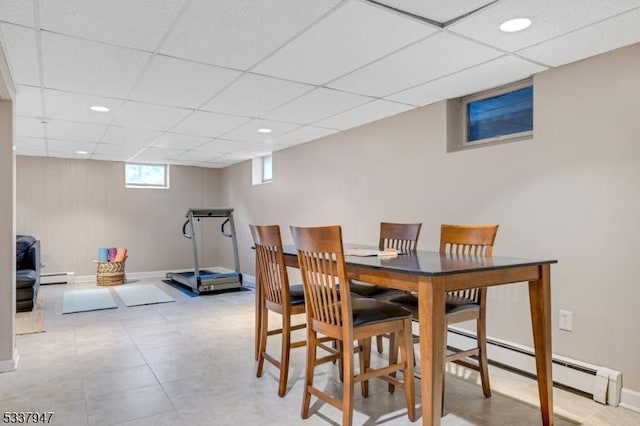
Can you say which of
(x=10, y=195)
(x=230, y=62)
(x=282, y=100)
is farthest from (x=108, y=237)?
(x=230, y=62)

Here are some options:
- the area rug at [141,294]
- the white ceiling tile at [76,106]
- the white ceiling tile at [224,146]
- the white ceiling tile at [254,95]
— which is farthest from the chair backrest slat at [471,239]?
the area rug at [141,294]

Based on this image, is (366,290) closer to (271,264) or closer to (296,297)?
(296,297)

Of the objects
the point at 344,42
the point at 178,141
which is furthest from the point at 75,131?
the point at 344,42

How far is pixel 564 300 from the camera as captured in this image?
9.24 feet

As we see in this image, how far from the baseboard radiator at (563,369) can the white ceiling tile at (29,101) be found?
13.1 feet

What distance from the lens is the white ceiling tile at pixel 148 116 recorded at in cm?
383

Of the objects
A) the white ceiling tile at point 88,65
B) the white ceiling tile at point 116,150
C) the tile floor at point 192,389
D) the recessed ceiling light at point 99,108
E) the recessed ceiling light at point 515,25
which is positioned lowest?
the tile floor at point 192,389

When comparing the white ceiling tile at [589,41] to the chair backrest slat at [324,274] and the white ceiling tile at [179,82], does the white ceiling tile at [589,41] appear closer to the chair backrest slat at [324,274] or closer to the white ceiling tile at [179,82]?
the chair backrest slat at [324,274]

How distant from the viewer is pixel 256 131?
4883 mm

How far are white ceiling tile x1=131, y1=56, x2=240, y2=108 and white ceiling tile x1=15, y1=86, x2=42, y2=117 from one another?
757mm

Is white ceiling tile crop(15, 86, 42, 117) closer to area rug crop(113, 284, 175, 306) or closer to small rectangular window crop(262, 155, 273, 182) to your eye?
area rug crop(113, 284, 175, 306)

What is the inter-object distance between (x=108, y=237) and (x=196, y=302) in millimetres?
3009

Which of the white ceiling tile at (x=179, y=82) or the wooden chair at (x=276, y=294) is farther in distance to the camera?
the white ceiling tile at (x=179, y=82)

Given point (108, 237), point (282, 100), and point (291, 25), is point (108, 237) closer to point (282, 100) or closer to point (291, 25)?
point (282, 100)
